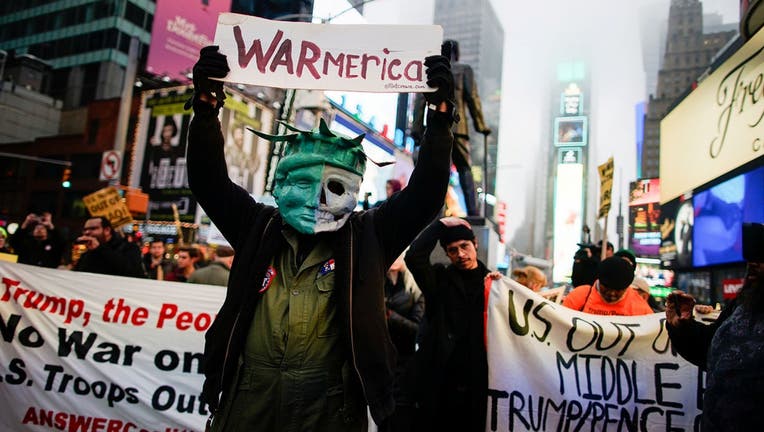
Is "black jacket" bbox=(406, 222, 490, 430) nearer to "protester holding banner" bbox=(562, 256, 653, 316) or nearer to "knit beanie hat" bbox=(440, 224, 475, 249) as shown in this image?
"knit beanie hat" bbox=(440, 224, 475, 249)

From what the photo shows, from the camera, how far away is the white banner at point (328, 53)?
243 cm

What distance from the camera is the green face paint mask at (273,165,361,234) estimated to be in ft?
7.29

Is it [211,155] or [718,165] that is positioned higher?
[718,165]

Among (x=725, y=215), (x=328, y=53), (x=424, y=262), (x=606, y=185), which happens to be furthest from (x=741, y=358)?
(x=725, y=215)

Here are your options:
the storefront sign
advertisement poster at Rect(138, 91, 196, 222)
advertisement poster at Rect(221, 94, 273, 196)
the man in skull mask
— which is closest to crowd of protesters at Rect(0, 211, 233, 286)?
the man in skull mask

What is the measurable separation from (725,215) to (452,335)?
63.3 ft

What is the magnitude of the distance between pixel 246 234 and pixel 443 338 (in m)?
1.84

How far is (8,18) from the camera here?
190ft

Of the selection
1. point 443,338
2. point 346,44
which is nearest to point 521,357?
point 443,338

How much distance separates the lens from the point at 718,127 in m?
8.32

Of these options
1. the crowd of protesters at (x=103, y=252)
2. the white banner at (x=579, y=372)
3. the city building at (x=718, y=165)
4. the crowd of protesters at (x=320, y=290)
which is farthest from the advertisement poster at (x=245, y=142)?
the crowd of protesters at (x=320, y=290)

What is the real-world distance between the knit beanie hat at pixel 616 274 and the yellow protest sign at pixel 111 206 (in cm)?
710

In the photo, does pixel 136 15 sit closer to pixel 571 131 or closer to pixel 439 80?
pixel 439 80

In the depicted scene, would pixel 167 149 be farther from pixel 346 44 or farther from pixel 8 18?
pixel 8 18
